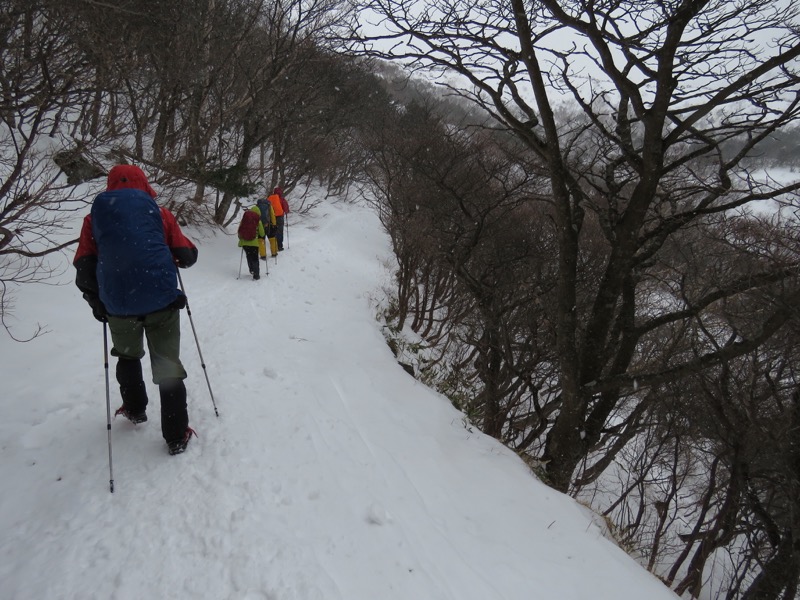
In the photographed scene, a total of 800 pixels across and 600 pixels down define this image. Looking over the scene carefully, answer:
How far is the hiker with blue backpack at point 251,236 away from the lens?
29.7ft

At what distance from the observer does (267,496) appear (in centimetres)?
288

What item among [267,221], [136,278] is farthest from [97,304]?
[267,221]

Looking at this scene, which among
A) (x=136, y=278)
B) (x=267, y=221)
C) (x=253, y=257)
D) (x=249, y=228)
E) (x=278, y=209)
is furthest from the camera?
(x=278, y=209)

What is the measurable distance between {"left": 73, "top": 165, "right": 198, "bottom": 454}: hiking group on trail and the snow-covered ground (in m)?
0.54

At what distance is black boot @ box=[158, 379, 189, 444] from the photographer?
2.96 m

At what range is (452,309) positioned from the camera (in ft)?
40.8

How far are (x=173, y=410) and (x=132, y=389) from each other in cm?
49

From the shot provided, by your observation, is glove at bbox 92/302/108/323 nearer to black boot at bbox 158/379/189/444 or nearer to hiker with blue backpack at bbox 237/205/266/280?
black boot at bbox 158/379/189/444

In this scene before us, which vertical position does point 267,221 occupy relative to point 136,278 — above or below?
below

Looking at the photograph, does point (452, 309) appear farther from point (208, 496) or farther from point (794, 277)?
point (208, 496)

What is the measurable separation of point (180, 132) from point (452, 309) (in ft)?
30.2

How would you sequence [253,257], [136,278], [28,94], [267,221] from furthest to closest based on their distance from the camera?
[267,221]
[253,257]
[28,94]
[136,278]

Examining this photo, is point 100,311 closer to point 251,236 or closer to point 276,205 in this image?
point 251,236

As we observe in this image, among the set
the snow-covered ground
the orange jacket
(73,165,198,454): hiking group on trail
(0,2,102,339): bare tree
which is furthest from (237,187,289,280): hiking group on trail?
(73,165,198,454): hiking group on trail
